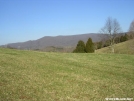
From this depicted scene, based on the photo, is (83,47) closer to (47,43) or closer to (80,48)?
(80,48)

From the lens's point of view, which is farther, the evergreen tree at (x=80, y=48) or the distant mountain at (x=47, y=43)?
the distant mountain at (x=47, y=43)

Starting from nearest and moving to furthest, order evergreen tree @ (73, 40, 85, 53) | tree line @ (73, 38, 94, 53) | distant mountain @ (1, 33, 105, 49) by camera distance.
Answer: evergreen tree @ (73, 40, 85, 53)
tree line @ (73, 38, 94, 53)
distant mountain @ (1, 33, 105, 49)

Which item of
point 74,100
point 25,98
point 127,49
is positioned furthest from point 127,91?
point 127,49

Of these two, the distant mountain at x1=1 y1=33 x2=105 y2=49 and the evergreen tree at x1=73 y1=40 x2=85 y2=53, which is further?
the distant mountain at x1=1 y1=33 x2=105 y2=49

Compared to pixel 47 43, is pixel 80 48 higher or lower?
lower

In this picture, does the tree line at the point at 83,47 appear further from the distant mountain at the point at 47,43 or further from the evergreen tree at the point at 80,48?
the distant mountain at the point at 47,43

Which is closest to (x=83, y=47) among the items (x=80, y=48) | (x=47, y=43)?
(x=80, y=48)

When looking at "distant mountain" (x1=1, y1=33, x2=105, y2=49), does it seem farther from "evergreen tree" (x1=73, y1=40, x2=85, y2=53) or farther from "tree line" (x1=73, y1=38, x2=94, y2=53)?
"evergreen tree" (x1=73, y1=40, x2=85, y2=53)

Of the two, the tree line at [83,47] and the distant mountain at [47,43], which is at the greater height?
the distant mountain at [47,43]

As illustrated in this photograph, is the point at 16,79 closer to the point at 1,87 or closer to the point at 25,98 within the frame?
the point at 1,87

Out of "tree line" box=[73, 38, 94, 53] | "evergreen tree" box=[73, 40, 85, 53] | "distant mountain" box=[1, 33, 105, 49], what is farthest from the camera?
"distant mountain" box=[1, 33, 105, 49]

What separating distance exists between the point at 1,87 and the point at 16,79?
149cm

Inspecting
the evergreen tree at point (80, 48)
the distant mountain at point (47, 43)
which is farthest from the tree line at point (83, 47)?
the distant mountain at point (47, 43)

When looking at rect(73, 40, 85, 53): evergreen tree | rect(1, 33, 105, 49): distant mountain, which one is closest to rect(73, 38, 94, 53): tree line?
rect(73, 40, 85, 53): evergreen tree
